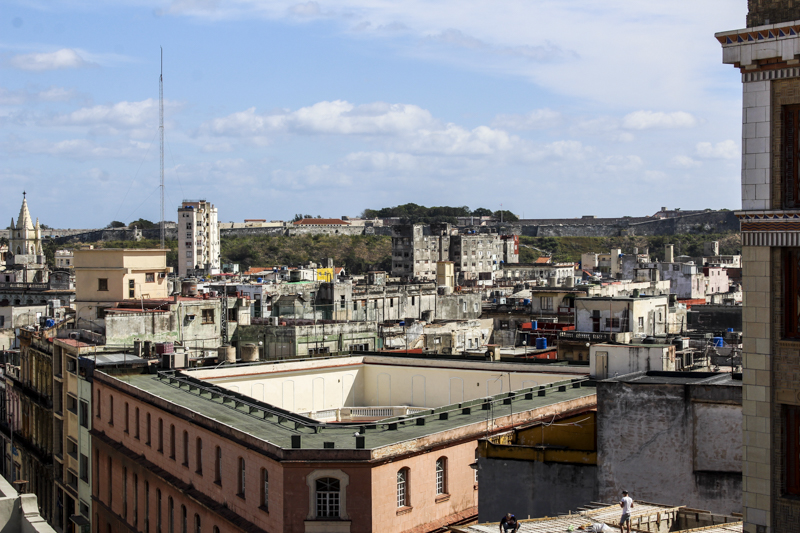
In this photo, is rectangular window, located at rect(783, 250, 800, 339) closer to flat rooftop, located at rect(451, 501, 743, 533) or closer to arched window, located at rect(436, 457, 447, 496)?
flat rooftop, located at rect(451, 501, 743, 533)

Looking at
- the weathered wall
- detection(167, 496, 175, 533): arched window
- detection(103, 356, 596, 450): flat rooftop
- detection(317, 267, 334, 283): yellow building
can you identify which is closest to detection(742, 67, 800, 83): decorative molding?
the weathered wall

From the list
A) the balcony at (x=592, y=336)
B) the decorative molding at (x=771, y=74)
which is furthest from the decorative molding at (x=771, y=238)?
the balcony at (x=592, y=336)

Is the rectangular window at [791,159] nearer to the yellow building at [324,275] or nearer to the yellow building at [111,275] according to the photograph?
the yellow building at [111,275]

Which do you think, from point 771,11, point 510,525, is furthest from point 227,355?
point 771,11

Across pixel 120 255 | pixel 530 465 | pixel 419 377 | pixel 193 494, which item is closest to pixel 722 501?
pixel 530 465

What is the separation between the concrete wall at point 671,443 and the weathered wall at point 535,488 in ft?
1.67

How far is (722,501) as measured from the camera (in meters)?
25.0

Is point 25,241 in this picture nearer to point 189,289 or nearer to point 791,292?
point 189,289

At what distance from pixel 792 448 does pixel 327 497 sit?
14621 mm

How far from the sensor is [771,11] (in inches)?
586

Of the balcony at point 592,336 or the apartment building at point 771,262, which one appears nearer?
the apartment building at point 771,262

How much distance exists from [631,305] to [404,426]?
34043 mm

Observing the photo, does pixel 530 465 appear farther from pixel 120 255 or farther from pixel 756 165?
pixel 120 255

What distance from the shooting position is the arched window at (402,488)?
27453 mm
